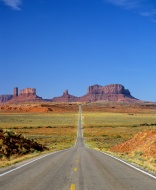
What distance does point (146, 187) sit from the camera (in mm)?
12234

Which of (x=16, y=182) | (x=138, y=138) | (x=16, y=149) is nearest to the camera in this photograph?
(x=16, y=182)

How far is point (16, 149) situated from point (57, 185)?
21479mm

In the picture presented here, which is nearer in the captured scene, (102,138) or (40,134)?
(102,138)

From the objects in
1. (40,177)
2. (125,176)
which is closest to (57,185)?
(40,177)

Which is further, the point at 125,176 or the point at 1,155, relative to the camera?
the point at 1,155

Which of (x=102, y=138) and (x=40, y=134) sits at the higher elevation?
(x=40, y=134)

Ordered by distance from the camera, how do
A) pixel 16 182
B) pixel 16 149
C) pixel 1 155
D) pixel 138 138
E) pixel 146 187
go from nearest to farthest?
pixel 146 187
pixel 16 182
pixel 1 155
pixel 16 149
pixel 138 138

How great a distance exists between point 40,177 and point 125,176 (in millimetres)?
3594

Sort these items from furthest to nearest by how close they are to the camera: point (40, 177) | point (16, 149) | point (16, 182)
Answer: point (16, 149) < point (40, 177) < point (16, 182)

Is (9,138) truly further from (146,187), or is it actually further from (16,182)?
(146,187)

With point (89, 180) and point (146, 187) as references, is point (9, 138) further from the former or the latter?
point (146, 187)

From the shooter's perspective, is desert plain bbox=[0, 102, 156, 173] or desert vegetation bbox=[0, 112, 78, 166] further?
desert vegetation bbox=[0, 112, 78, 166]

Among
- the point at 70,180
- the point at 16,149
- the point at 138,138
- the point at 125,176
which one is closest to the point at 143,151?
the point at 138,138

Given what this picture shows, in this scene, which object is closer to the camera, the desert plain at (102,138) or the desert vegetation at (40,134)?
the desert plain at (102,138)
